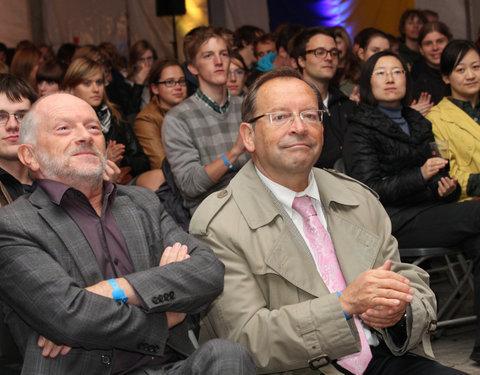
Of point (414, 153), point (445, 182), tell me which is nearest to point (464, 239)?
point (445, 182)

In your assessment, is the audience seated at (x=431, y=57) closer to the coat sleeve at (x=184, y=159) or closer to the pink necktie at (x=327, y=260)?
the coat sleeve at (x=184, y=159)

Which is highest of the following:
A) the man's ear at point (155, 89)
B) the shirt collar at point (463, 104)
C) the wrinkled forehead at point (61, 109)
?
the wrinkled forehead at point (61, 109)

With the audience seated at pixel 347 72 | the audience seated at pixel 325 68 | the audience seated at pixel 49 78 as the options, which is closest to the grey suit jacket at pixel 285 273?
the audience seated at pixel 325 68

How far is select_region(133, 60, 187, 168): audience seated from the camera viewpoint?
543cm

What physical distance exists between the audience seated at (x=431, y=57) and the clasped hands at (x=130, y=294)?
4.45 meters

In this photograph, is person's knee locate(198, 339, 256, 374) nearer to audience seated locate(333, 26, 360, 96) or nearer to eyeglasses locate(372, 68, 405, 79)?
eyeglasses locate(372, 68, 405, 79)

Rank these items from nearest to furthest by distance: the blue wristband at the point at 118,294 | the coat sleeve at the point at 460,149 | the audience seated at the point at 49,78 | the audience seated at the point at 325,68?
the blue wristband at the point at 118,294 → the coat sleeve at the point at 460,149 → the audience seated at the point at 325,68 → the audience seated at the point at 49,78

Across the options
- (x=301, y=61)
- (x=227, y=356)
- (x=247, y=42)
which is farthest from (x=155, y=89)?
(x=227, y=356)

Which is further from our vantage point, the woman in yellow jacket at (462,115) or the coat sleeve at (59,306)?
the woman in yellow jacket at (462,115)

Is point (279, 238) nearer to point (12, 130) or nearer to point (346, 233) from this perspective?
point (346, 233)

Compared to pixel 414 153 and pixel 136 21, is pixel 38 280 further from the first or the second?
pixel 136 21

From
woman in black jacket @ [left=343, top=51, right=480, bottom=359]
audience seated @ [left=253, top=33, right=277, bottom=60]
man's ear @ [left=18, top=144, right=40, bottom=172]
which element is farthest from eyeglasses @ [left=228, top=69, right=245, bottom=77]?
man's ear @ [left=18, top=144, right=40, bottom=172]

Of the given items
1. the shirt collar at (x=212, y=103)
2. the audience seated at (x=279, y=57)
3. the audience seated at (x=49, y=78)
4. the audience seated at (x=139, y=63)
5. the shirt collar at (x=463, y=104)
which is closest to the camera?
the shirt collar at (x=212, y=103)

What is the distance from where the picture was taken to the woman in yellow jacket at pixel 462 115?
4.31m
